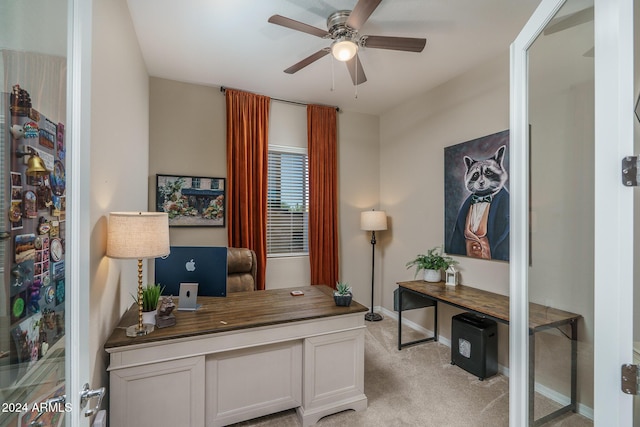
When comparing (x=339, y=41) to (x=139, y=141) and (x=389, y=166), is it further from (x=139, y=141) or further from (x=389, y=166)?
(x=389, y=166)

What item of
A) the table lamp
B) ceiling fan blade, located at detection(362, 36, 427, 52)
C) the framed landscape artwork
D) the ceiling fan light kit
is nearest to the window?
the framed landscape artwork

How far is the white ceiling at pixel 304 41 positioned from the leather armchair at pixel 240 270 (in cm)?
195

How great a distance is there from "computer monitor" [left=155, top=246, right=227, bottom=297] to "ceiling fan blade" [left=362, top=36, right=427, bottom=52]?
1.82 m

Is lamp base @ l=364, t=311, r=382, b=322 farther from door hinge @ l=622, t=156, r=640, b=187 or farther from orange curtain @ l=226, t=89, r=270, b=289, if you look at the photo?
door hinge @ l=622, t=156, r=640, b=187

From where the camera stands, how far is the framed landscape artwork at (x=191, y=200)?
3.27m

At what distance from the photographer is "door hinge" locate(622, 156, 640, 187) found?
0.75 metres

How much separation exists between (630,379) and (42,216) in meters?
1.55

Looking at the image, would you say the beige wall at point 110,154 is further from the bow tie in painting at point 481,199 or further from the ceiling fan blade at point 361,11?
the bow tie in painting at point 481,199

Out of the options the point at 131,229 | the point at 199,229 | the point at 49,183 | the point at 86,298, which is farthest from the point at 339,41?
the point at 199,229

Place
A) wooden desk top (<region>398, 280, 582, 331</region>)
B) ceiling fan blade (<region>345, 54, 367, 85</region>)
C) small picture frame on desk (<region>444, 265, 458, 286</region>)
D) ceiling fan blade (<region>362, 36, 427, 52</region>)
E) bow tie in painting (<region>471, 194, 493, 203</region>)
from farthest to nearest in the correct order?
1. small picture frame on desk (<region>444, 265, 458, 286</region>)
2. bow tie in painting (<region>471, 194, 493, 203</region>)
3. ceiling fan blade (<region>345, 54, 367, 85</region>)
4. ceiling fan blade (<region>362, 36, 427, 52</region>)
5. wooden desk top (<region>398, 280, 582, 331</region>)

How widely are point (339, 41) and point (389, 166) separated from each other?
2.37 meters

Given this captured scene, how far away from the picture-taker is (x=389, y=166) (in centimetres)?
423

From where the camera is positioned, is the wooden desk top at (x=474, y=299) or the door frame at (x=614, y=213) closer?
the door frame at (x=614, y=213)

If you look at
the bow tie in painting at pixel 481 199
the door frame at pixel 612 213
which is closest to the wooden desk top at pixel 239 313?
the door frame at pixel 612 213
